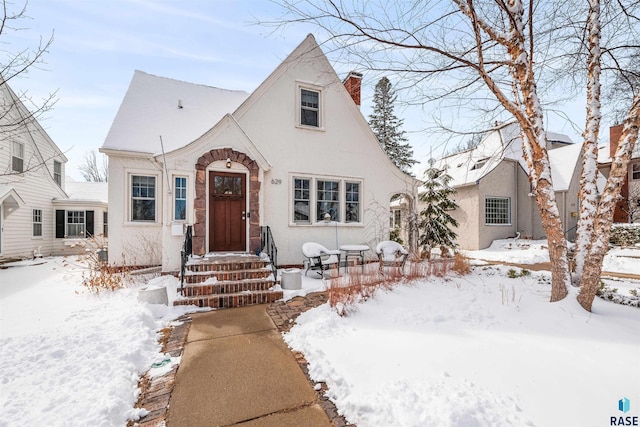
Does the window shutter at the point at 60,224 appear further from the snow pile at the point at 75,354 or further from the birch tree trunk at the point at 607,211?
the birch tree trunk at the point at 607,211

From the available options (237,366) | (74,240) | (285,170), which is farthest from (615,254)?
(74,240)

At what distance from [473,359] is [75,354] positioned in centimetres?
489

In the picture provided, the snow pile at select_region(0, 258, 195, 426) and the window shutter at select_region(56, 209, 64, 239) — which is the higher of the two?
the window shutter at select_region(56, 209, 64, 239)

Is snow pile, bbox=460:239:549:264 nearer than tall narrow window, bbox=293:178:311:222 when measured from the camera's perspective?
No

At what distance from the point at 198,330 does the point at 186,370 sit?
1263 mm

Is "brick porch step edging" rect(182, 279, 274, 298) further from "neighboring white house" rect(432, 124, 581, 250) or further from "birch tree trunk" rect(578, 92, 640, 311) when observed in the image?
"neighboring white house" rect(432, 124, 581, 250)

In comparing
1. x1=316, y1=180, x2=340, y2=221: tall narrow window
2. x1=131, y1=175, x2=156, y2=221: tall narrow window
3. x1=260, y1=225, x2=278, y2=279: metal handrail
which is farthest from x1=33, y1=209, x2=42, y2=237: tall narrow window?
x1=316, y1=180, x2=340, y2=221: tall narrow window

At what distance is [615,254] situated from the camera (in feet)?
39.6

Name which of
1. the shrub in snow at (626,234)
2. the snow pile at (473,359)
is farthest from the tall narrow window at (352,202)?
the shrub in snow at (626,234)

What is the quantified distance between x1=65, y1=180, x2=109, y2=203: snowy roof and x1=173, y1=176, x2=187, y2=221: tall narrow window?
1123 centimetres

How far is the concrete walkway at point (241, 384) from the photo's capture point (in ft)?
8.60

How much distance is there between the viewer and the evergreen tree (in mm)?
12859

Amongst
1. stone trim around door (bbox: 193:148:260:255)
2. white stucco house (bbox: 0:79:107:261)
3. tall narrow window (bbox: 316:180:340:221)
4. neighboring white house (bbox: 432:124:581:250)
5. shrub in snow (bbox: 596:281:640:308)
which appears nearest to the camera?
shrub in snow (bbox: 596:281:640:308)

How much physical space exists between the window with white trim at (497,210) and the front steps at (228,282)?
13.8 meters
